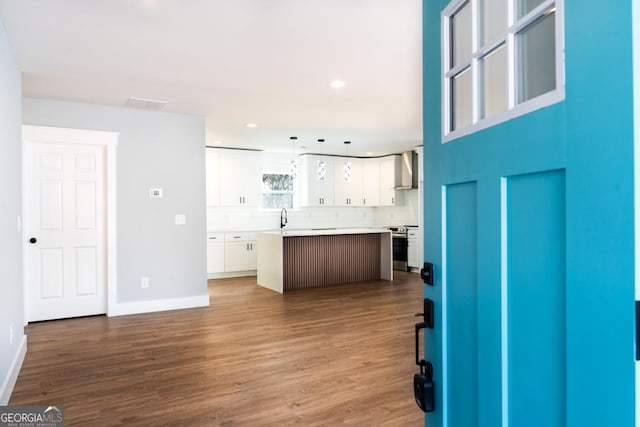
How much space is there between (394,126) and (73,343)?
15.9 feet

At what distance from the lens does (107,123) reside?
4859mm

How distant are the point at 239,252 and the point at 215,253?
0.47 m

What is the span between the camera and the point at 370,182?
9312mm

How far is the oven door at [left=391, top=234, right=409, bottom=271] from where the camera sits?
838 centimetres

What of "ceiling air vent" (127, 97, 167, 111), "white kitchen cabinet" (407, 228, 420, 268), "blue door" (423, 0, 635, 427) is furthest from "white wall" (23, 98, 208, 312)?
"blue door" (423, 0, 635, 427)

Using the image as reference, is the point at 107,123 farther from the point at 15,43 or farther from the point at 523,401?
the point at 523,401

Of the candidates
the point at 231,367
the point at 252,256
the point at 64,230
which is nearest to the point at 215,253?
the point at 252,256

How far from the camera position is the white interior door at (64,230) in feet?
15.0

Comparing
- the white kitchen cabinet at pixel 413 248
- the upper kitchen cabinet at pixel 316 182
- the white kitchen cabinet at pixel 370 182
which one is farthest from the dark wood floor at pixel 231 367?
the white kitchen cabinet at pixel 370 182

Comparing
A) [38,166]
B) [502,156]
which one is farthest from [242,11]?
[38,166]

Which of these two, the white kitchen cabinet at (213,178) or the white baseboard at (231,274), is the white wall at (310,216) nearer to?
→ the white kitchen cabinet at (213,178)

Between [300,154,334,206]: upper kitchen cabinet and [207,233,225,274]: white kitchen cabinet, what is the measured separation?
2074 mm

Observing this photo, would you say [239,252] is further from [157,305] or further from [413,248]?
[413,248]

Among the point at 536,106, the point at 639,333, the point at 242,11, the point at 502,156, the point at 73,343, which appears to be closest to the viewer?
the point at 639,333
